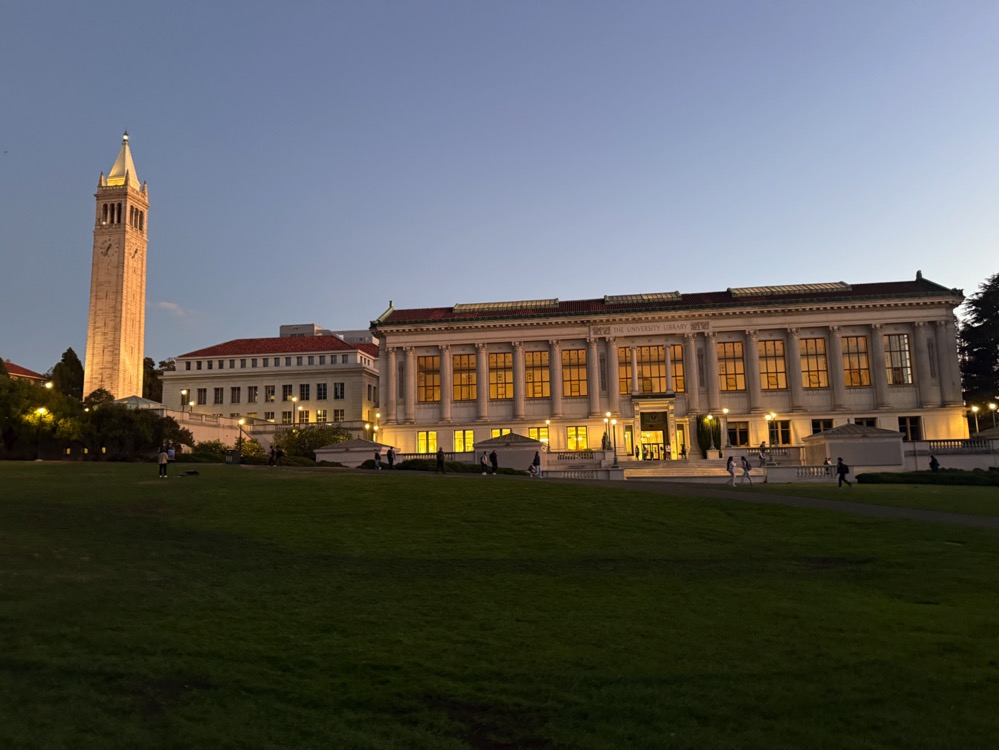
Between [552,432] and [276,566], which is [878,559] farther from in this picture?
[552,432]

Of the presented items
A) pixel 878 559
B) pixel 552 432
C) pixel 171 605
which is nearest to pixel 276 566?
pixel 171 605

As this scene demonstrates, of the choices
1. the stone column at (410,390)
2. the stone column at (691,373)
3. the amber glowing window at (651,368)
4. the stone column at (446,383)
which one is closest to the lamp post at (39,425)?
the stone column at (410,390)

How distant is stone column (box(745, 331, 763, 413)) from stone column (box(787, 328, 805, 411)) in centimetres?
291

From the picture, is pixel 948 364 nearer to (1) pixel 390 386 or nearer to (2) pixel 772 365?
(2) pixel 772 365

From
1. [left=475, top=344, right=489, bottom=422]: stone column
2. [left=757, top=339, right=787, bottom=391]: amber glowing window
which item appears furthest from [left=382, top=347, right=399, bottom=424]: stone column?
[left=757, top=339, right=787, bottom=391]: amber glowing window

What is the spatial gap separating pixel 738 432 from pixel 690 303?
13.8 metres

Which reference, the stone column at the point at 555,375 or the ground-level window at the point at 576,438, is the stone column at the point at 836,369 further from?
the stone column at the point at 555,375

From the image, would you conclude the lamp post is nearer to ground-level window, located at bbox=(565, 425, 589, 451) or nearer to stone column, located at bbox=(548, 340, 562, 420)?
stone column, located at bbox=(548, 340, 562, 420)

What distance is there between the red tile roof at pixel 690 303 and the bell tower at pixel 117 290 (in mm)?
47674

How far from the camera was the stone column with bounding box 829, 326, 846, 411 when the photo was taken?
241ft

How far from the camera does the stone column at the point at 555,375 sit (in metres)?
77.7

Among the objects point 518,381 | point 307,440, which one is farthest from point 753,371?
point 307,440

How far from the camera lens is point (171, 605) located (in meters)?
13.7

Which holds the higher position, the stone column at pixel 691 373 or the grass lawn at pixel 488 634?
the stone column at pixel 691 373
